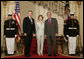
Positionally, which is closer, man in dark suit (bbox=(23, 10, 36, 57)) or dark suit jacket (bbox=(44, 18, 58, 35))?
man in dark suit (bbox=(23, 10, 36, 57))

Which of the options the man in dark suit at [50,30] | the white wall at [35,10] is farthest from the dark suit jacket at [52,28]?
the white wall at [35,10]

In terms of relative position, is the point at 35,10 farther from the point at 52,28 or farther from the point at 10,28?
the point at 52,28

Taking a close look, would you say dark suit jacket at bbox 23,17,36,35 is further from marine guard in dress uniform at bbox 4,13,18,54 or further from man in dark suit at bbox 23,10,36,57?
marine guard in dress uniform at bbox 4,13,18,54

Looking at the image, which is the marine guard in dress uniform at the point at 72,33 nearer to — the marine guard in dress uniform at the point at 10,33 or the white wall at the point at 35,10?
the white wall at the point at 35,10

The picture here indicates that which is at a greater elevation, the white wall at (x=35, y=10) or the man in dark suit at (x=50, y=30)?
the white wall at (x=35, y=10)

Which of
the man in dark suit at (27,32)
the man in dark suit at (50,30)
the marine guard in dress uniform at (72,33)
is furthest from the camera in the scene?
the marine guard in dress uniform at (72,33)

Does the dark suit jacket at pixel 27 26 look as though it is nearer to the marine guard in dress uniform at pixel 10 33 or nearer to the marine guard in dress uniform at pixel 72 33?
the marine guard in dress uniform at pixel 10 33

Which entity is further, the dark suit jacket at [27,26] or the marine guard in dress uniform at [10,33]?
the marine guard in dress uniform at [10,33]

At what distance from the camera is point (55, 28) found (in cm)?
509

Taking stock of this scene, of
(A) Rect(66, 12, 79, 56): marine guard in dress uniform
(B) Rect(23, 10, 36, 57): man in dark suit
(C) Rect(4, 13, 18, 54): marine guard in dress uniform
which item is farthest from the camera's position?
(C) Rect(4, 13, 18, 54): marine guard in dress uniform

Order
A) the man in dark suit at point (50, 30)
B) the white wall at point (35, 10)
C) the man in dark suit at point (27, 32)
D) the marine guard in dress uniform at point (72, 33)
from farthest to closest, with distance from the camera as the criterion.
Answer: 1. the white wall at point (35, 10)
2. the marine guard in dress uniform at point (72, 33)
3. the man in dark suit at point (50, 30)
4. the man in dark suit at point (27, 32)

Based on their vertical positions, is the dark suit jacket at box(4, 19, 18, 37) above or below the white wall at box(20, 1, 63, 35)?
below

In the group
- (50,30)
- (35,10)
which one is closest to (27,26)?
(50,30)

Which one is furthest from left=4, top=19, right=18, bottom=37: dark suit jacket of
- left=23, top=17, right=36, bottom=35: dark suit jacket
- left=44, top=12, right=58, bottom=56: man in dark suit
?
left=44, top=12, right=58, bottom=56: man in dark suit
